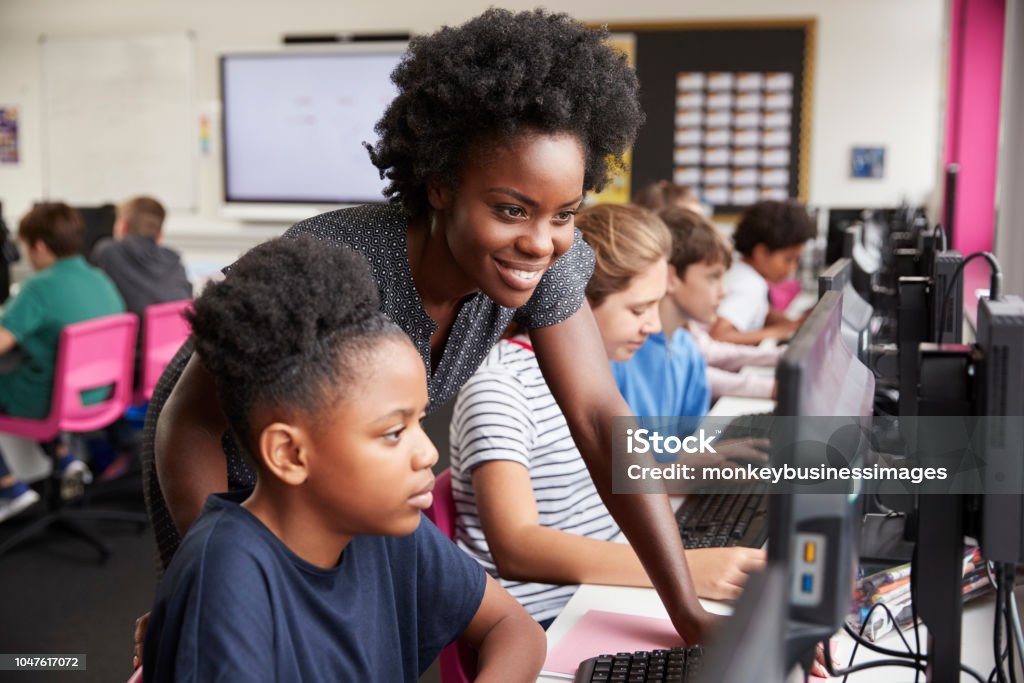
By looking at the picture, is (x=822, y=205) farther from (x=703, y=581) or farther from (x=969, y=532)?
(x=969, y=532)

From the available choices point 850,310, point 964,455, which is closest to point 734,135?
point 850,310

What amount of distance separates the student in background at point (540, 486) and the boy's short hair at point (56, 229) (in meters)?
2.54

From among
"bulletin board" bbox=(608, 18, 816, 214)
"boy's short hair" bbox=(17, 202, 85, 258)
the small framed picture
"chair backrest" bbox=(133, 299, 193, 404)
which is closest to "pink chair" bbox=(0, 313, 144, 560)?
"chair backrest" bbox=(133, 299, 193, 404)

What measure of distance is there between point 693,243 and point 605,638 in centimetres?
163

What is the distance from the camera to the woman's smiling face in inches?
41.2

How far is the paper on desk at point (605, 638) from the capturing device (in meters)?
1.17

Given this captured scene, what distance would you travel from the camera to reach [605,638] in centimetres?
122

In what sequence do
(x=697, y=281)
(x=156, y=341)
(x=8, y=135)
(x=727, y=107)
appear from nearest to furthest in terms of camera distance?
(x=697, y=281) < (x=156, y=341) < (x=727, y=107) < (x=8, y=135)

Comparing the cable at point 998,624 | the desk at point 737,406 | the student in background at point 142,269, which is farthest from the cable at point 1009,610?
the student in background at point 142,269

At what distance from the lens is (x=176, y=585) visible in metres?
0.87

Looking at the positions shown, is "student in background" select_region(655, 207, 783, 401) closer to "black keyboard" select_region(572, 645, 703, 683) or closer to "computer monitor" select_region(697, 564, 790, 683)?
"black keyboard" select_region(572, 645, 703, 683)

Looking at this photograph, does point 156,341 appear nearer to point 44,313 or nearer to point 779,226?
point 44,313

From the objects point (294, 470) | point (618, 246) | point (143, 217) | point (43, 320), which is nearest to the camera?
point (294, 470)

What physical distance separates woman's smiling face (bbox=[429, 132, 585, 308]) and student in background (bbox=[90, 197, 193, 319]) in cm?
346
